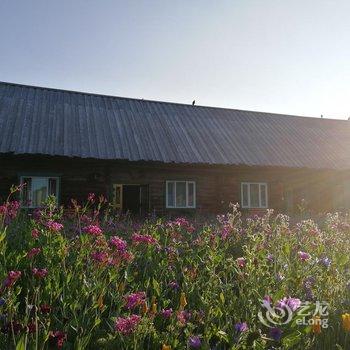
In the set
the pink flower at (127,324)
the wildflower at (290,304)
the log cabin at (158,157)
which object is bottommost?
the pink flower at (127,324)

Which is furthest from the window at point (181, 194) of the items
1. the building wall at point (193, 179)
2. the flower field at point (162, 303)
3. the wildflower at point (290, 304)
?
the wildflower at point (290, 304)

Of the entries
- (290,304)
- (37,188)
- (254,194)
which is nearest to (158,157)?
(37,188)

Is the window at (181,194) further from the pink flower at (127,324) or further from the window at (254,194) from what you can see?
the pink flower at (127,324)

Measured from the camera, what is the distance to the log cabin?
13.9 m

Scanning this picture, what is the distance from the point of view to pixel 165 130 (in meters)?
17.0

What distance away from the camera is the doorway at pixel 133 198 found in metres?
15.4

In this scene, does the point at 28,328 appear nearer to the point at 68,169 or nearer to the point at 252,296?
the point at 252,296

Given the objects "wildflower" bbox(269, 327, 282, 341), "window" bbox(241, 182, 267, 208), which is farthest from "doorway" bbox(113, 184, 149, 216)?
"wildflower" bbox(269, 327, 282, 341)

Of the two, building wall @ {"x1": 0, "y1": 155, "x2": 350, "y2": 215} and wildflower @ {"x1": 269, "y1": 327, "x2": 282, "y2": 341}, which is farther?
building wall @ {"x1": 0, "y1": 155, "x2": 350, "y2": 215}

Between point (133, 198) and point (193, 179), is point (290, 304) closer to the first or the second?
point (193, 179)

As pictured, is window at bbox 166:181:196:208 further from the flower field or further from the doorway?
the flower field

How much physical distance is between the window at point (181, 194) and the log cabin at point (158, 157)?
0.04 meters

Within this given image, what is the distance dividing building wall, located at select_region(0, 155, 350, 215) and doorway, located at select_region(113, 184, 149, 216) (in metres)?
0.30

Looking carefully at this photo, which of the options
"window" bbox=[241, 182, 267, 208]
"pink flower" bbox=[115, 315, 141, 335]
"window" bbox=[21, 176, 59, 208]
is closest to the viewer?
"pink flower" bbox=[115, 315, 141, 335]
